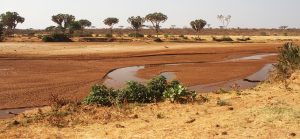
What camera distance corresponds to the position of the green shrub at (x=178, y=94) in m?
13.4

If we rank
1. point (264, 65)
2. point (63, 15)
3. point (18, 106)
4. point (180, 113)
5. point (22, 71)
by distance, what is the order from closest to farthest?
point (180, 113) → point (18, 106) → point (22, 71) → point (264, 65) → point (63, 15)

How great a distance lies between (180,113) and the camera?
462 inches

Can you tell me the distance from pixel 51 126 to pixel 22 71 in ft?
45.7

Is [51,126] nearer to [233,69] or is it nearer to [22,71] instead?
[22,71]

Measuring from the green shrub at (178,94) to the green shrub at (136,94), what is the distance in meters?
0.62

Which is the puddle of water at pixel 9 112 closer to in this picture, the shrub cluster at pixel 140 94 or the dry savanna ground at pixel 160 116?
the dry savanna ground at pixel 160 116

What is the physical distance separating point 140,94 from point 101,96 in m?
1.35

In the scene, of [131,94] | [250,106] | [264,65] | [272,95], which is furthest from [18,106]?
[264,65]

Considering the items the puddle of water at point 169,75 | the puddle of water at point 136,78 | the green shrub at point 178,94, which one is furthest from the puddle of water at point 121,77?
the green shrub at point 178,94

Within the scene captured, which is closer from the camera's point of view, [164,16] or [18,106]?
[18,106]

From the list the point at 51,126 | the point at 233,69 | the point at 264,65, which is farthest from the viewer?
the point at 264,65

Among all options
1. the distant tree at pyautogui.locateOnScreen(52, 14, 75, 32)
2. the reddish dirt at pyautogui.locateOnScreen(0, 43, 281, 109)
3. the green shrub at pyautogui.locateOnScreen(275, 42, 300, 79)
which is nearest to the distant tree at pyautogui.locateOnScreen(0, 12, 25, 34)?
the distant tree at pyautogui.locateOnScreen(52, 14, 75, 32)

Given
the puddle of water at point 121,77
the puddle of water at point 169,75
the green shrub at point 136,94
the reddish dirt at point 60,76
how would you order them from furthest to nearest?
the puddle of water at point 169,75, the puddle of water at point 121,77, the reddish dirt at point 60,76, the green shrub at point 136,94

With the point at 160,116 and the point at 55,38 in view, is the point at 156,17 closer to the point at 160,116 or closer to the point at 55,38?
the point at 55,38
